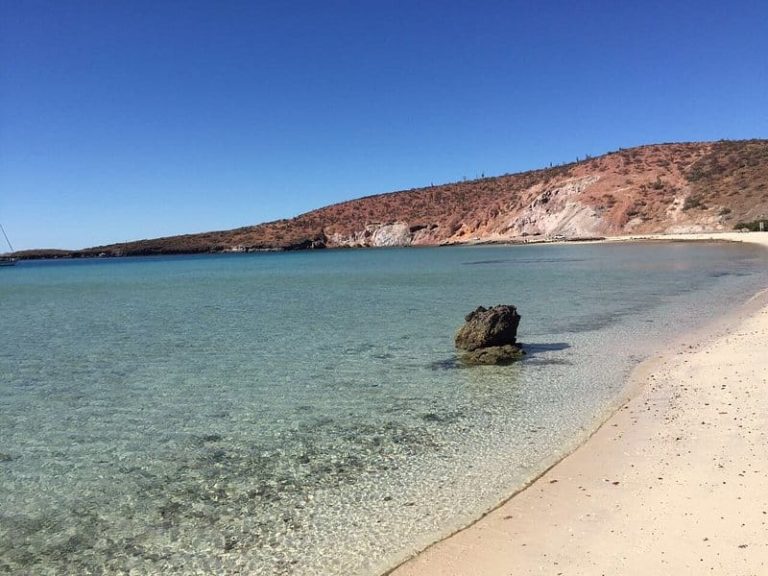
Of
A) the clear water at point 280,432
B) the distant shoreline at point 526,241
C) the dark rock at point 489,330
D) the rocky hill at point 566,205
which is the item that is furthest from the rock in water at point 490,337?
the rocky hill at point 566,205

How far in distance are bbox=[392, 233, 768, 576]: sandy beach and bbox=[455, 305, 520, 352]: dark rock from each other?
4627 mm

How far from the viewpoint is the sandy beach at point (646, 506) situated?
445 centimetres

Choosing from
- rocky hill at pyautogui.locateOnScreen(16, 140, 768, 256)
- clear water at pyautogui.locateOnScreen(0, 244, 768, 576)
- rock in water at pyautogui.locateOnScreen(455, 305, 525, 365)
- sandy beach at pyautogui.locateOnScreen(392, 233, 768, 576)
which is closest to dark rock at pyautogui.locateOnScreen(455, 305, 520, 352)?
rock in water at pyautogui.locateOnScreen(455, 305, 525, 365)

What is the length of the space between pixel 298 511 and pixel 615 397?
18.9 feet

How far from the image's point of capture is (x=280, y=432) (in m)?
8.36

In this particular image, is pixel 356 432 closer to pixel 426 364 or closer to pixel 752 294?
pixel 426 364

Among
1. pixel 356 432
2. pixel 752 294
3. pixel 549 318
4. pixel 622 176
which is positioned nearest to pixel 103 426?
pixel 356 432

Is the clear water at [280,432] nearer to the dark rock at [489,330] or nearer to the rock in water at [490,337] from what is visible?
the rock in water at [490,337]

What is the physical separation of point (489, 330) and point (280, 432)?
6.25 m

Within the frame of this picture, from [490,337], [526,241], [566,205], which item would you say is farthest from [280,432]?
[566,205]

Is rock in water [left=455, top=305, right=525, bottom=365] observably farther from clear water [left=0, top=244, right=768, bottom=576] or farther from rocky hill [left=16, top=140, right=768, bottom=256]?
rocky hill [left=16, top=140, right=768, bottom=256]

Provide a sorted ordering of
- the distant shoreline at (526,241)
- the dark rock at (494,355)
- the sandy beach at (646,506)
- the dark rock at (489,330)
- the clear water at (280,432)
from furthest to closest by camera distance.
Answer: the distant shoreline at (526,241)
the dark rock at (489,330)
the dark rock at (494,355)
the clear water at (280,432)
the sandy beach at (646,506)

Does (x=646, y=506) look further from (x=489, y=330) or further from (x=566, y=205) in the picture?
(x=566, y=205)

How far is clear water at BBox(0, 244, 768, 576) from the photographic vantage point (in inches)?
212
